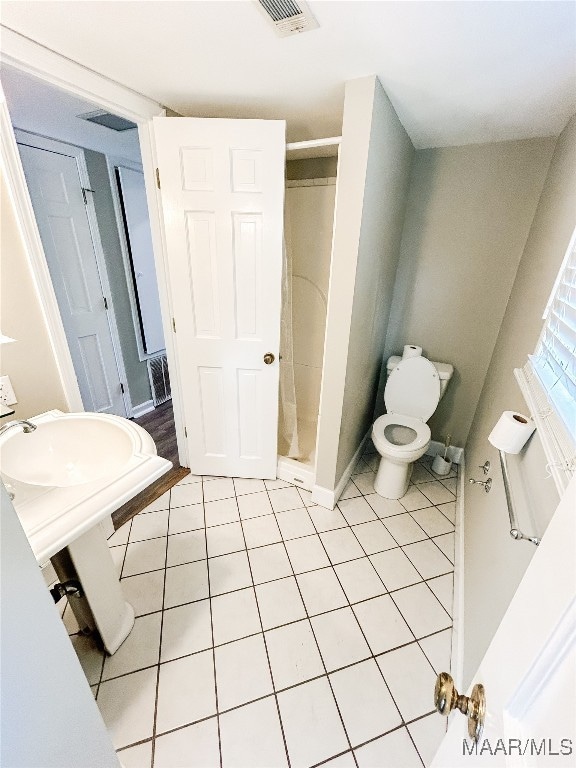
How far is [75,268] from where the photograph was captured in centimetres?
237

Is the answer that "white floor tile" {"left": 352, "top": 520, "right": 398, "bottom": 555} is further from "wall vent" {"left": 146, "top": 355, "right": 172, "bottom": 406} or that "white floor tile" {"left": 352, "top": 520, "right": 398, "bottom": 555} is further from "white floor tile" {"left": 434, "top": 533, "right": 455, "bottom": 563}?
"wall vent" {"left": 146, "top": 355, "right": 172, "bottom": 406}

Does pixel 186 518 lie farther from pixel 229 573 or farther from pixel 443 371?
pixel 443 371

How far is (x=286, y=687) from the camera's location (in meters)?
1.16

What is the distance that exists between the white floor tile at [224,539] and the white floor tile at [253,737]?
25.1 inches

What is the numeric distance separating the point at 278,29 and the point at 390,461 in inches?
77.3

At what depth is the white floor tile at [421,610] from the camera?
1359 mm

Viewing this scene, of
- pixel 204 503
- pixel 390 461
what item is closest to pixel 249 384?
pixel 204 503

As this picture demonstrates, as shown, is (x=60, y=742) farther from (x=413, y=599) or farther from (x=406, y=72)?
(x=406, y=72)

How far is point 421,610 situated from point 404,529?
0.45 meters

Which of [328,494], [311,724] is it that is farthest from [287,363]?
[311,724]

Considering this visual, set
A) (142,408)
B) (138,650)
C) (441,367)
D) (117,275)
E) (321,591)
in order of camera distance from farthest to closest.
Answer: (142,408) → (117,275) → (441,367) → (321,591) → (138,650)

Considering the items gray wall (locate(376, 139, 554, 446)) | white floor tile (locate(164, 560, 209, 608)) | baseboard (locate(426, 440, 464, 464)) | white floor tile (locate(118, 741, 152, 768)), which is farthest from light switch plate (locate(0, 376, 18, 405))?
baseboard (locate(426, 440, 464, 464))

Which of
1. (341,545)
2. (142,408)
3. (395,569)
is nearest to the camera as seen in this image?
(395,569)

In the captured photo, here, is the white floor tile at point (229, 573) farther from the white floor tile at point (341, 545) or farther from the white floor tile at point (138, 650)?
the white floor tile at point (341, 545)
